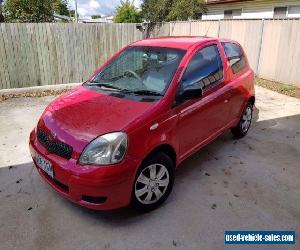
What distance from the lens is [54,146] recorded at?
10.6 ft

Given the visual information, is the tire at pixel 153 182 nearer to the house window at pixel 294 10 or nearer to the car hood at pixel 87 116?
the car hood at pixel 87 116

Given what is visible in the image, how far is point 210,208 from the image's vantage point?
361cm

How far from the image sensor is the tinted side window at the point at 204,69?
12.6 ft

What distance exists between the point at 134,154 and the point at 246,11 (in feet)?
57.1

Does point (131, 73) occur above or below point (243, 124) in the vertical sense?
above

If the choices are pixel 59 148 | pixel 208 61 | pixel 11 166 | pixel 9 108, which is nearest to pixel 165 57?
pixel 208 61

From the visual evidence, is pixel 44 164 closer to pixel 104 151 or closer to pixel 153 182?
pixel 104 151

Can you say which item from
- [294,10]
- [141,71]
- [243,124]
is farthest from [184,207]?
[294,10]

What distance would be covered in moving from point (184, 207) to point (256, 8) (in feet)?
53.8

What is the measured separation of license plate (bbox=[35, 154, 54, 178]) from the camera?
10.5ft

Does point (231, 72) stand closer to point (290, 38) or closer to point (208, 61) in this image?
point (208, 61)

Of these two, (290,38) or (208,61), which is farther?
(290,38)

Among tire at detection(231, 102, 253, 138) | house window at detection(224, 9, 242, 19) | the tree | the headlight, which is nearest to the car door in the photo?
tire at detection(231, 102, 253, 138)

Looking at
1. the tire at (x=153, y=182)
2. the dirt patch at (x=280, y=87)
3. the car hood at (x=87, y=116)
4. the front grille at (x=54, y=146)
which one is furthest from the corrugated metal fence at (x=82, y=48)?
the tire at (x=153, y=182)
